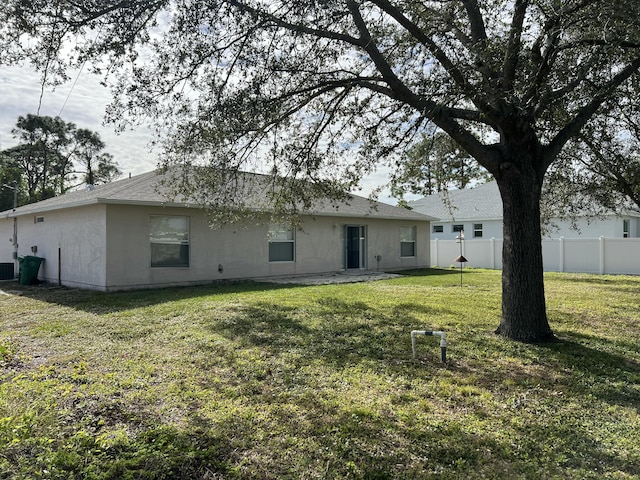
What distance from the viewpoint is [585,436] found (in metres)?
3.45

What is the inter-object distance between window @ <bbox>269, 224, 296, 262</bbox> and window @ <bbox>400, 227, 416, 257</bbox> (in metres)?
5.95

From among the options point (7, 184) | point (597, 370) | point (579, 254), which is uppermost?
point (7, 184)

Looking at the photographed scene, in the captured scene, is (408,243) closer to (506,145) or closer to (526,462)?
(506,145)

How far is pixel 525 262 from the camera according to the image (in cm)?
644

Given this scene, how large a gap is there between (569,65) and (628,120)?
4167 millimetres

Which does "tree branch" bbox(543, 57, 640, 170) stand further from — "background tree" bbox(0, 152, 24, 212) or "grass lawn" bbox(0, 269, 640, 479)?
"background tree" bbox(0, 152, 24, 212)

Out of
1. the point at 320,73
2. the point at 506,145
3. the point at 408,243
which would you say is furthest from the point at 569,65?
the point at 408,243

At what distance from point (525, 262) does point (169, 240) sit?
9430 millimetres

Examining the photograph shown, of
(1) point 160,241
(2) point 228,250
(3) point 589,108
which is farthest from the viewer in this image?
(2) point 228,250

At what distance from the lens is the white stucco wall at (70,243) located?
11.5m

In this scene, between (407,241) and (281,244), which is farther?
(407,241)

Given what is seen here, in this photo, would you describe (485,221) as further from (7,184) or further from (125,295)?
(7,184)

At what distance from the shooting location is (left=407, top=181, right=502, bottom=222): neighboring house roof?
23375mm

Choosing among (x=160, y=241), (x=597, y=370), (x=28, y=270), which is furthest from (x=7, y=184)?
(x=597, y=370)
